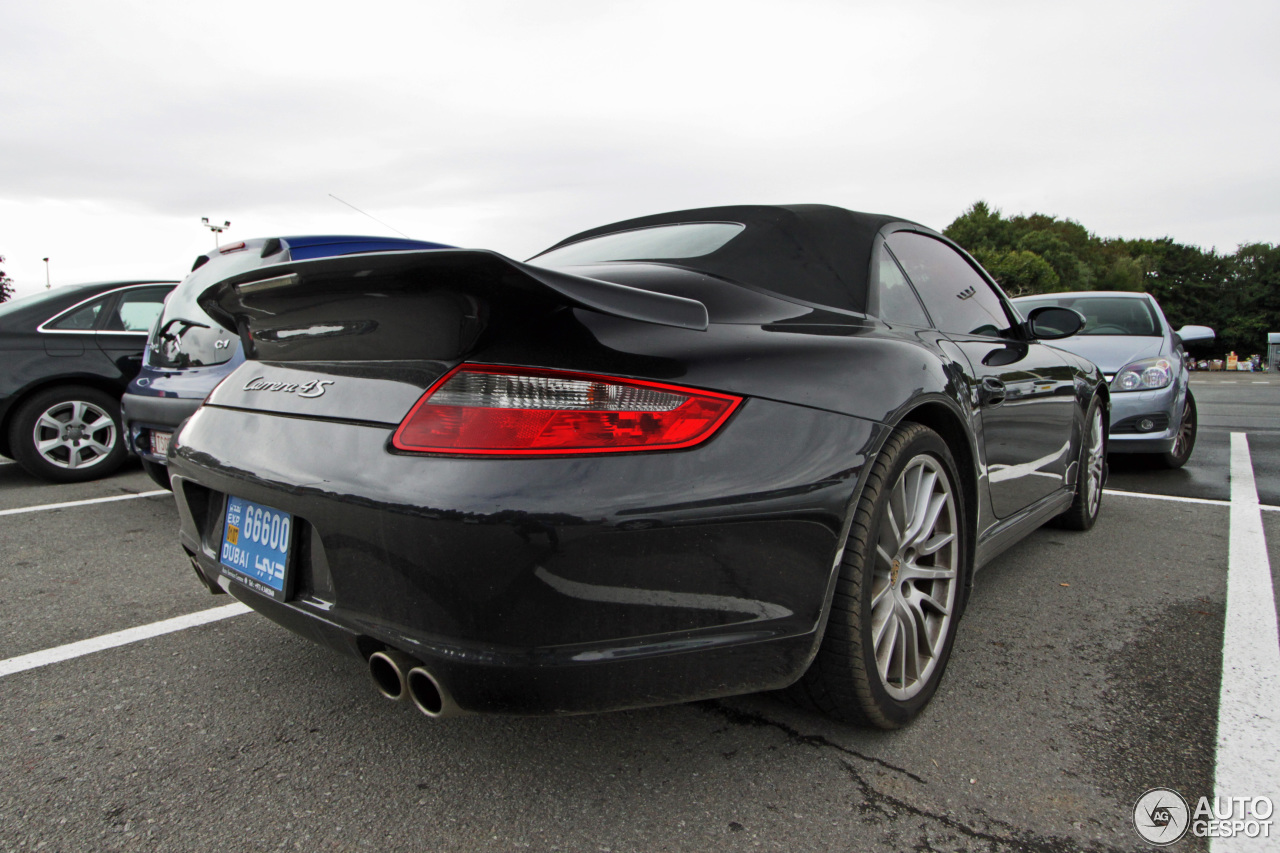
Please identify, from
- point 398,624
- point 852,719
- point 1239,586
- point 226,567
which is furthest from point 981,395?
point 226,567

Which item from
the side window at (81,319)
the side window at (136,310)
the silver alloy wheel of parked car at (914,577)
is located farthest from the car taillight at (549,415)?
the side window at (81,319)

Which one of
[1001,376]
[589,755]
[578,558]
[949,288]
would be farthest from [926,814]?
[949,288]

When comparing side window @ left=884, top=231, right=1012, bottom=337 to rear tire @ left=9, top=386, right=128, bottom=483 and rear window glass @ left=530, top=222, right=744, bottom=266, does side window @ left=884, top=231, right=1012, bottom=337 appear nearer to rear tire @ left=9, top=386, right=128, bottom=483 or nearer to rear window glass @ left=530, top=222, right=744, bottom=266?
rear window glass @ left=530, top=222, right=744, bottom=266

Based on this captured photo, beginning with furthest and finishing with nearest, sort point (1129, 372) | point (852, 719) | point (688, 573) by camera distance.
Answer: point (1129, 372)
point (852, 719)
point (688, 573)

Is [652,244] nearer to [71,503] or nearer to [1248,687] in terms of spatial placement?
[1248,687]

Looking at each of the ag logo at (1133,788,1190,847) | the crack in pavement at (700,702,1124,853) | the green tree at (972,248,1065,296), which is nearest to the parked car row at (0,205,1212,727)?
the crack in pavement at (700,702,1124,853)

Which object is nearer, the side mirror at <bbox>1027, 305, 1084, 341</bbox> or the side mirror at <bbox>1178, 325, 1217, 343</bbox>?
the side mirror at <bbox>1027, 305, 1084, 341</bbox>

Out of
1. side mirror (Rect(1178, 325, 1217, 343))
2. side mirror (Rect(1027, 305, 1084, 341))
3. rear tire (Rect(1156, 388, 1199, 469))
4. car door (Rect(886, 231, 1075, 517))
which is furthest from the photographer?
side mirror (Rect(1178, 325, 1217, 343))

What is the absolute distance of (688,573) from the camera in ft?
4.96

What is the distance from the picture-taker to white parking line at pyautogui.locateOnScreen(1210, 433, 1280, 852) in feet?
5.85

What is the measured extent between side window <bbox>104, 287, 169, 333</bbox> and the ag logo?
6.34 m

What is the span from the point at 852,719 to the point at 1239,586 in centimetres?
221

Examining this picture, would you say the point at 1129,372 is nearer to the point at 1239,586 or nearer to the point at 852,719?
the point at 1239,586

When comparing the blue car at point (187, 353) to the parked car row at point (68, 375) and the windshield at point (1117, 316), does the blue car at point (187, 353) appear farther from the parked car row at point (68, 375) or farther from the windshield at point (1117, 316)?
the windshield at point (1117, 316)
